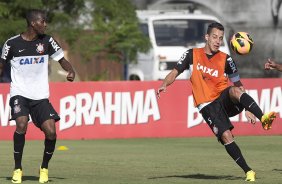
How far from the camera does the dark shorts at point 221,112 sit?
12.9 m

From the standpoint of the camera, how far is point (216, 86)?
13.1m

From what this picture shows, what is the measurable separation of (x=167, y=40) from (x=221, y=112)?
57.1 feet

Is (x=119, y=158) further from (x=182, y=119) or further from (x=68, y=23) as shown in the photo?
(x=68, y=23)

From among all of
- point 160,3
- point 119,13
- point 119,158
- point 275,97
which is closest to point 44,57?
point 119,158

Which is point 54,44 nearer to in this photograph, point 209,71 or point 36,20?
point 36,20

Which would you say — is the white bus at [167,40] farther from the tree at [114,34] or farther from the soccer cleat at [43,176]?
the soccer cleat at [43,176]

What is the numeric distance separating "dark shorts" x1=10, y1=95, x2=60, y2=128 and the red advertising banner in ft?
31.2

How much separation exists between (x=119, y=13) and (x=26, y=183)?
1822cm

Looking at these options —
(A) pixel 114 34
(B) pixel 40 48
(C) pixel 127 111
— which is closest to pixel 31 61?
(B) pixel 40 48

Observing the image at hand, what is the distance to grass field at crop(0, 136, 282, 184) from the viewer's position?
13.4m

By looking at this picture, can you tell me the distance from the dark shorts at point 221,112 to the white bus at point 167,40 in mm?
16517

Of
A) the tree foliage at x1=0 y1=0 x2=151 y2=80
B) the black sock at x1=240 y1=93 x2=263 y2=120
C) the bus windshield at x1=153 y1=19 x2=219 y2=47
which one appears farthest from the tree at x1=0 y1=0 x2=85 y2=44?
the black sock at x1=240 y1=93 x2=263 y2=120

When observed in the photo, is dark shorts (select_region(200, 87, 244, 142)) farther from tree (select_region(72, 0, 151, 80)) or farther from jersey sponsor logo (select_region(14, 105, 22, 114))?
tree (select_region(72, 0, 151, 80))

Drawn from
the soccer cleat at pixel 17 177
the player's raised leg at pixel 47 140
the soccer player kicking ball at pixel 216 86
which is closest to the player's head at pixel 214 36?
the soccer player kicking ball at pixel 216 86
